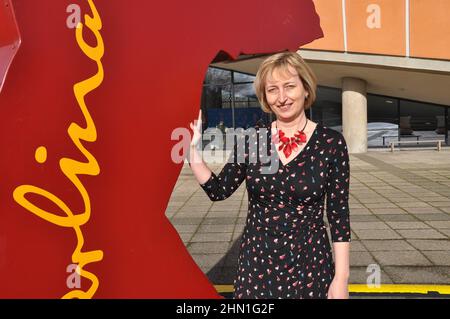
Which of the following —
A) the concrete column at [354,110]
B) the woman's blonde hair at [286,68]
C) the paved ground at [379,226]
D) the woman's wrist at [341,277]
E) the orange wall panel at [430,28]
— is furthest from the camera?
the concrete column at [354,110]

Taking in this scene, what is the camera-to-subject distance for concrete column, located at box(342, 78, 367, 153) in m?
16.1

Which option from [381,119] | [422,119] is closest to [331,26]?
[381,119]

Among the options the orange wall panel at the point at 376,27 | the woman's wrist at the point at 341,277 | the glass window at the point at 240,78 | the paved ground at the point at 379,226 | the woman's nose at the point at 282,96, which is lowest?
the paved ground at the point at 379,226

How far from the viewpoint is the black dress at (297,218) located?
1755 mm

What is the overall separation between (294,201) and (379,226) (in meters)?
4.68

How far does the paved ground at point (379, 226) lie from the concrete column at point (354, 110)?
17.5 feet

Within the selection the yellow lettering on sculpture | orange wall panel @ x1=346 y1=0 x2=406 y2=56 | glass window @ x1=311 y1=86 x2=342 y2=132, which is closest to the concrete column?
orange wall panel @ x1=346 y1=0 x2=406 y2=56

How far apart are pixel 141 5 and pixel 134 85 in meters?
0.35

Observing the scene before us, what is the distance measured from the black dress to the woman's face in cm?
16

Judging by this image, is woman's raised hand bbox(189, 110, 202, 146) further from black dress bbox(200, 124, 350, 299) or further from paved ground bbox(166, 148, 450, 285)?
paved ground bbox(166, 148, 450, 285)

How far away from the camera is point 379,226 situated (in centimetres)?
593

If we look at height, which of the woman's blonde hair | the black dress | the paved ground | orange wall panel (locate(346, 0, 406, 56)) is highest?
orange wall panel (locate(346, 0, 406, 56))

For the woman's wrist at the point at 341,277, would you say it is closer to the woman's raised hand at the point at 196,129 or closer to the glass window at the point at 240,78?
the woman's raised hand at the point at 196,129

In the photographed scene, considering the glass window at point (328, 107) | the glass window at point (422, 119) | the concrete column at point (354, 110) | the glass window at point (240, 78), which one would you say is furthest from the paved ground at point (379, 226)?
the glass window at point (240, 78)
